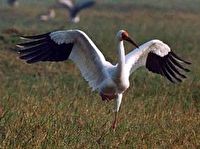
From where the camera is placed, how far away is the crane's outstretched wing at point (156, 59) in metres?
8.51

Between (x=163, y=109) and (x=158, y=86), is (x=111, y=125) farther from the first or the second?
(x=158, y=86)

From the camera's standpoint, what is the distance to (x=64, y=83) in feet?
39.0

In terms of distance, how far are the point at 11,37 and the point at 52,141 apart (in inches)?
374

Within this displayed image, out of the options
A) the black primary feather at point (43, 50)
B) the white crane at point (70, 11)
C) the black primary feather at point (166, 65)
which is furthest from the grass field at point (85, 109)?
the white crane at point (70, 11)

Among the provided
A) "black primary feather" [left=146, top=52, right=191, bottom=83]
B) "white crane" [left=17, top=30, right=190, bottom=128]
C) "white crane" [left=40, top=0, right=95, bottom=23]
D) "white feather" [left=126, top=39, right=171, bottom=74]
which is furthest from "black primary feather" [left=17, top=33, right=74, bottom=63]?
"white crane" [left=40, top=0, right=95, bottom=23]

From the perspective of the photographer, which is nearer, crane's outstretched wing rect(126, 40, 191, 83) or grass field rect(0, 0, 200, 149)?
grass field rect(0, 0, 200, 149)

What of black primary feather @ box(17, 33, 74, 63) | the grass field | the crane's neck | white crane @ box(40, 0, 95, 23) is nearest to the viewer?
the grass field

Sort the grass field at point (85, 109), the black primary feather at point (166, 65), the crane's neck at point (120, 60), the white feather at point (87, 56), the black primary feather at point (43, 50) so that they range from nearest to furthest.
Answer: the grass field at point (85, 109) → the crane's neck at point (120, 60) → the white feather at point (87, 56) → the black primary feather at point (43, 50) → the black primary feather at point (166, 65)

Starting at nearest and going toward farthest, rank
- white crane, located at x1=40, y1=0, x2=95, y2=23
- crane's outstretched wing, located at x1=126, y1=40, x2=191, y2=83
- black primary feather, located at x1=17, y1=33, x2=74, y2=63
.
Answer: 1. black primary feather, located at x1=17, y1=33, x2=74, y2=63
2. crane's outstretched wing, located at x1=126, y1=40, x2=191, y2=83
3. white crane, located at x1=40, y1=0, x2=95, y2=23

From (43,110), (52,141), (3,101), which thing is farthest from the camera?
(3,101)

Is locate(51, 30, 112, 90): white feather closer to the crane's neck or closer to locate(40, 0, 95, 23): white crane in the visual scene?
the crane's neck

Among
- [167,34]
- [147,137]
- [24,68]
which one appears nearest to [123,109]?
[147,137]

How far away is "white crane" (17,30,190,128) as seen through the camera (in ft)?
26.1

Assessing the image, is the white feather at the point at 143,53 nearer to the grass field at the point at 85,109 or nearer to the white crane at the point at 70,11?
the grass field at the point at 85,109
